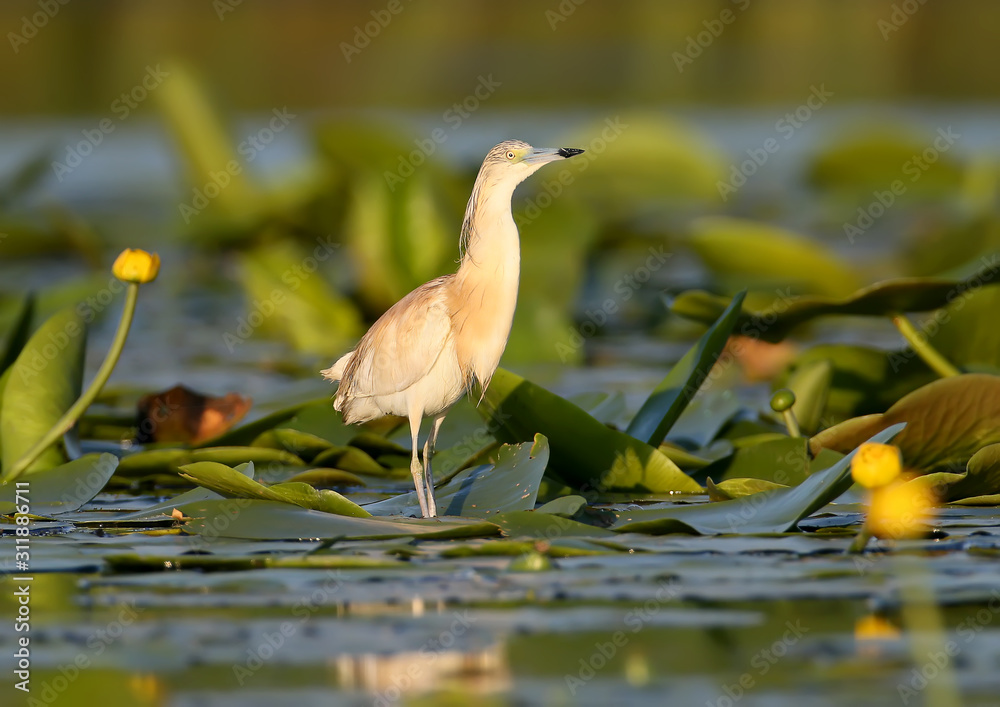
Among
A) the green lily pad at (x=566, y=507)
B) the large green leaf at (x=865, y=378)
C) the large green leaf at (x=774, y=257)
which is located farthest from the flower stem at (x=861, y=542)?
the large green leaf at (x=774, y=257)

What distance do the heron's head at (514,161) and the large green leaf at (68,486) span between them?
5.01 ft

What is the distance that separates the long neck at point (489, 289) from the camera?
15.1 ft

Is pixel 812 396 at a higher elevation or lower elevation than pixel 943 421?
higher

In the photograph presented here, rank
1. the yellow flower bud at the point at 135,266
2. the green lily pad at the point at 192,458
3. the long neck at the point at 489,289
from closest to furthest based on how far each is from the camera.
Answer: the yellow flower bud at the point at 135,266, the long neck at the point at 489,289, the green lily pad at the point at 192,458

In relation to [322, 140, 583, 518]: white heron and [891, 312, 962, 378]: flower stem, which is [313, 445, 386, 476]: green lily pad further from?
[891, 312, 962, 378]: flower stem

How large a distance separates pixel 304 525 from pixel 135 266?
0.98 metres

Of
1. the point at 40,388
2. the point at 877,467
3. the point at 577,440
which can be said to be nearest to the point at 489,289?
the point at 577,440

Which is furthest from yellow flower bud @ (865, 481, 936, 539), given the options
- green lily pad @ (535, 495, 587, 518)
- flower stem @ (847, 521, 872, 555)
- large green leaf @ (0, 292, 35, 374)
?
large green leaf @ (0, 292, 35, 374)

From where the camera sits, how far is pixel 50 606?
3.61 meters

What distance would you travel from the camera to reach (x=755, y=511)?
420cm

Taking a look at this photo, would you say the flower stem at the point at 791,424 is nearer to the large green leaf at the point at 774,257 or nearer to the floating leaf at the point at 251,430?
the floating leaf at the point at 251,430

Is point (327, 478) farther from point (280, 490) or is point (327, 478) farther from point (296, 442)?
point (280, 490)

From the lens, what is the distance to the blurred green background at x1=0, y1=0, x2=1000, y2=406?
7.73 meters

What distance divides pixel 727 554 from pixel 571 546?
1.40ft
